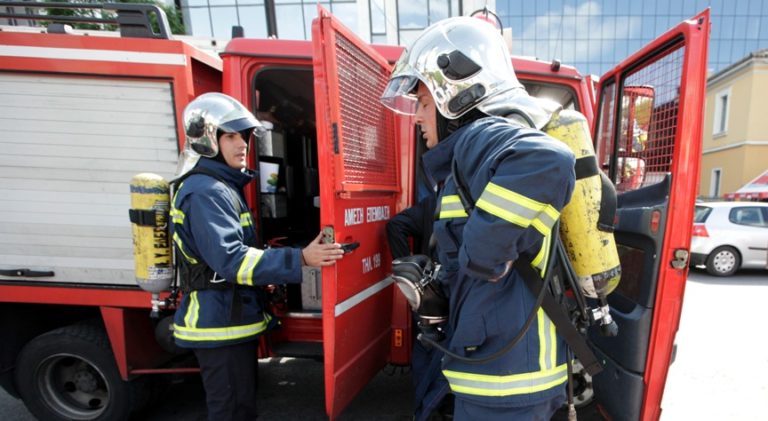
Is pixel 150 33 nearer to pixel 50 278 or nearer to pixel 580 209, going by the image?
pixel 50 278

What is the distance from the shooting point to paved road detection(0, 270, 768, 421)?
288cm

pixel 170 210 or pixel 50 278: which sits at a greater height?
pixel 170 210

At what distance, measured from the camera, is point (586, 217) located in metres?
1.42

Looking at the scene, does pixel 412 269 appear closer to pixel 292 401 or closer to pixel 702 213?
pixel 292 401

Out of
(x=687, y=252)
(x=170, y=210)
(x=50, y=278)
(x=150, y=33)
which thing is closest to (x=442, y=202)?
(x=687, y=252)

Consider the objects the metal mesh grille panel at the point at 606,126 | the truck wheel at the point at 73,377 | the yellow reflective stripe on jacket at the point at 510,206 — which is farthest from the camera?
the truck wheel at the point at 73,377

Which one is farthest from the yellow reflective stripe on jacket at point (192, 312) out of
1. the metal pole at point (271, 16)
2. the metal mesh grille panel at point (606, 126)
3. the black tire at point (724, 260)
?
the black tire at point (724, 260)

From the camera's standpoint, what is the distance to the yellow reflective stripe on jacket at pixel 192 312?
1.84 m

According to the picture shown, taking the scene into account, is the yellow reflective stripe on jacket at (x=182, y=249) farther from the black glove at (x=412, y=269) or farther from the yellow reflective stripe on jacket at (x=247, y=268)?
the black glove at (x=412, y=269)

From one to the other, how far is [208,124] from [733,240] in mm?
8845

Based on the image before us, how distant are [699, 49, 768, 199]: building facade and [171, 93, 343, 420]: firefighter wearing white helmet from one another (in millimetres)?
19184

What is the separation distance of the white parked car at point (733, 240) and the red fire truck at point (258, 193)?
638cm

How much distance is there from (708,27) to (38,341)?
4045mm

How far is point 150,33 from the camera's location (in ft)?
7.41
